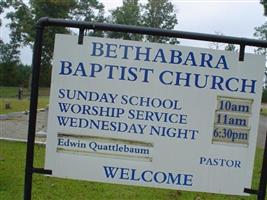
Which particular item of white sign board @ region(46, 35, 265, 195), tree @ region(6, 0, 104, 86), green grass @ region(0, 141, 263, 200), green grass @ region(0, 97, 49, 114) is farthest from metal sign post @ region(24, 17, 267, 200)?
tree @ region(6, 0, 104, 86)

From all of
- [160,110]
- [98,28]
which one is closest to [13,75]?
[98,28]

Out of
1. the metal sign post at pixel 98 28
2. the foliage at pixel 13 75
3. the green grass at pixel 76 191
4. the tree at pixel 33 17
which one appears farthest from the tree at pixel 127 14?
the metal sign post at pixel 98 28

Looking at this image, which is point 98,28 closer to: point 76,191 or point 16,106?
point 76,191

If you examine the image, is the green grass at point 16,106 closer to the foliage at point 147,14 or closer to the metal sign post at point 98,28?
the metal sign post at point 98,28

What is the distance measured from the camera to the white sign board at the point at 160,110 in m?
3.38

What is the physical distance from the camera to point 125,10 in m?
74.1

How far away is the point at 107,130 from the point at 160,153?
1.39 feet

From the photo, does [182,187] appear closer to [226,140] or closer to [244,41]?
[226,140]

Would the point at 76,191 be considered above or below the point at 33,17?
below

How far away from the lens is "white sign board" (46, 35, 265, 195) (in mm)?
3383

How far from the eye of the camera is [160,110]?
134 inches

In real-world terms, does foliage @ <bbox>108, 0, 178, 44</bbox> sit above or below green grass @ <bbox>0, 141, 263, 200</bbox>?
above

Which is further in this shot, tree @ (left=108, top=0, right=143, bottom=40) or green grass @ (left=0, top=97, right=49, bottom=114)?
tree @ (left=108, top=0, right=143, bottom=40)

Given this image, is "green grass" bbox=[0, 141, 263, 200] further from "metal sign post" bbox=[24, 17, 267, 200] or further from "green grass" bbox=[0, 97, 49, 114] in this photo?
"green grass" bbox=[0, 97, 49, 114]
